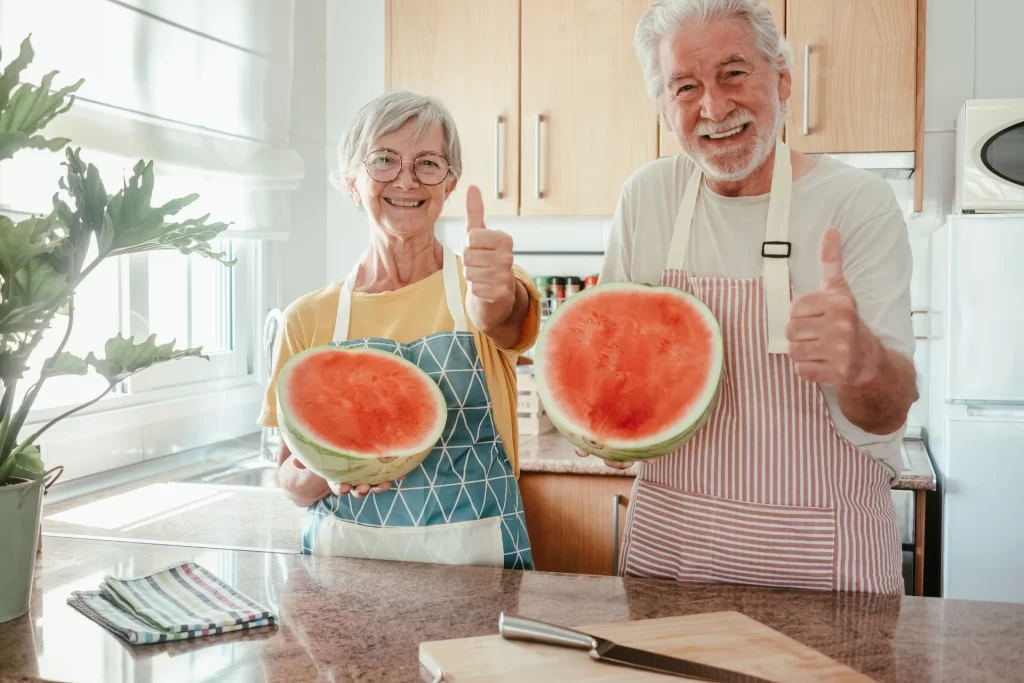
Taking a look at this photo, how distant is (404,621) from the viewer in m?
1.33

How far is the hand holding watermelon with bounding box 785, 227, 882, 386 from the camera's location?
1.25 meters

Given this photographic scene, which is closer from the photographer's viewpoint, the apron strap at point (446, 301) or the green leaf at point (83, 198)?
the green leaf at point (83, 198)

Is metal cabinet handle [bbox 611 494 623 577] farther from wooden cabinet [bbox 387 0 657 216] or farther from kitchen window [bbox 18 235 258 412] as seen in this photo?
kitchen window [bbox 18 235 258 412]

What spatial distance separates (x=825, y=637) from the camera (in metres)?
1.24

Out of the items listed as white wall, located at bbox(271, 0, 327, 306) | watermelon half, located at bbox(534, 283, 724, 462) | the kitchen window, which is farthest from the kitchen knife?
white wall, located at bbox(271, 0, 327, 306)

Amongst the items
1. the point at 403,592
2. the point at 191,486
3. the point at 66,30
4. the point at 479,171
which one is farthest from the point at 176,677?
the point at 479,171

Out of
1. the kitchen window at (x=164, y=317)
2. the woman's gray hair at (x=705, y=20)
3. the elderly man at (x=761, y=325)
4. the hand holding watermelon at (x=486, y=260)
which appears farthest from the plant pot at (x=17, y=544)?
the kitchen window at (x=164, y=317)

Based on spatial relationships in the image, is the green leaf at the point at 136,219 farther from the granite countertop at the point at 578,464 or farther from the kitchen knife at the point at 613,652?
the granite countertop at the point at 578,464

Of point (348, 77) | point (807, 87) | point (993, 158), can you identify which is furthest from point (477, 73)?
point (993, 158)

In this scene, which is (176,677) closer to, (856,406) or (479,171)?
(856,406)

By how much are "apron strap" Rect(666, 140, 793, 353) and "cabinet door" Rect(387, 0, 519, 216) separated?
1.96 meters

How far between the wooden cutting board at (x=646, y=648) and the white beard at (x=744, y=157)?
0.78m

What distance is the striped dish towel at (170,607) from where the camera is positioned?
127cm

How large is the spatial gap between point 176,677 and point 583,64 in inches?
113
